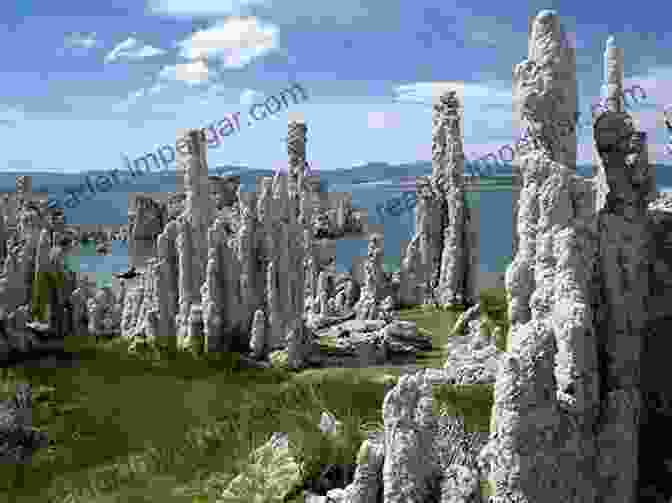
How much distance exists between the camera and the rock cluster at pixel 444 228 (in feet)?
80.9

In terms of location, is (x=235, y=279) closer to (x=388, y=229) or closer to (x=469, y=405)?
(x=469, y=405)

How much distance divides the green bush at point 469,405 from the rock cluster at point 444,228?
44.7ft

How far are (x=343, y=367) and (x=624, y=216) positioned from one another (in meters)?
13.0

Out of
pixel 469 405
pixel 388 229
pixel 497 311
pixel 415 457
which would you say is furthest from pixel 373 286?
pixel 388 229

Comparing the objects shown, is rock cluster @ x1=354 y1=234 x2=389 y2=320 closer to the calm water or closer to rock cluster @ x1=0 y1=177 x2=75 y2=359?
rock cluster @ x1=0 y1=177 x2=75 y2=359

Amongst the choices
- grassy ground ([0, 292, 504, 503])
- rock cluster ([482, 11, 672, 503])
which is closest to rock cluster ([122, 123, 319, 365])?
grassy ground ([0, 292, 504, 503])

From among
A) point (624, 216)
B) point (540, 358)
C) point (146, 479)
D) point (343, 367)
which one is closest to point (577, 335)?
point (540, 358)

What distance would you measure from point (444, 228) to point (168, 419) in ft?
43.7

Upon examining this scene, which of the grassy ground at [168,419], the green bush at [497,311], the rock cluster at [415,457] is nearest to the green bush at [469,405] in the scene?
the rock cluster at [415,457]

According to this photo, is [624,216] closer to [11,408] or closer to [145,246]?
[11,408]

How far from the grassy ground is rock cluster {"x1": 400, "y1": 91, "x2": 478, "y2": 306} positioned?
208 cm

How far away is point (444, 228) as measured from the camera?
25484 mm

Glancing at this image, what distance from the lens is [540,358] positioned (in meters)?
5.65

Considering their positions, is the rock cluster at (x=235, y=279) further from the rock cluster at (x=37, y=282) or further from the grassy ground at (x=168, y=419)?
the rock cluster at (x=37, y=282)
